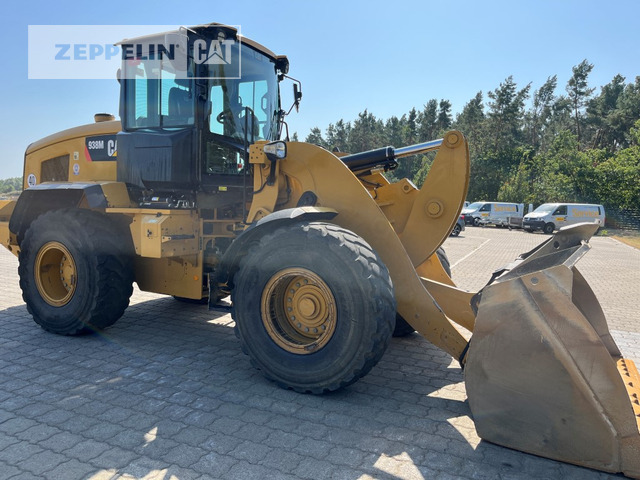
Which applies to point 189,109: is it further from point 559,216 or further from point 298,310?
point 559,216

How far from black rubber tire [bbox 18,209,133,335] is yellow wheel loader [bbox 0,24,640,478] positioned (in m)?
0.02

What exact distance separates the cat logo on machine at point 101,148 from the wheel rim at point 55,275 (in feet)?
3.70

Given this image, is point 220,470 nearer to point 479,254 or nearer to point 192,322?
point 192,322

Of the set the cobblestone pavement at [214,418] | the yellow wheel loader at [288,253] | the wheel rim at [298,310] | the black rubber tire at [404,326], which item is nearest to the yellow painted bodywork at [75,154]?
the yellow wheel loader at [288,253]

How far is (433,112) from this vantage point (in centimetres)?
6338

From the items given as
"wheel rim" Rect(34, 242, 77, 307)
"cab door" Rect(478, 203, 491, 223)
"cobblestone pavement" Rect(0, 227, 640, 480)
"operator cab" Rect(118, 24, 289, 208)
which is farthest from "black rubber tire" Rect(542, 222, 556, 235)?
"wheel rim" Rect(34, 242, 77, 307)

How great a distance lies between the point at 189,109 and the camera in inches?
177

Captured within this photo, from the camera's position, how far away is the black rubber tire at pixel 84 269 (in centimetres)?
468

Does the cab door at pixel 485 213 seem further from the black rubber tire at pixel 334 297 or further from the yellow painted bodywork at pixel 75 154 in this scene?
the black rubber tire at pixel 334 297

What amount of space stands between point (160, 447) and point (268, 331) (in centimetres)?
115

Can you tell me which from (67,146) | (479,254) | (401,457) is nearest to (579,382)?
(401,457)

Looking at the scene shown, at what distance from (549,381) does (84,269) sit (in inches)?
168

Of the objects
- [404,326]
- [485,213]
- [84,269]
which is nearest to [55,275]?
[84,269]

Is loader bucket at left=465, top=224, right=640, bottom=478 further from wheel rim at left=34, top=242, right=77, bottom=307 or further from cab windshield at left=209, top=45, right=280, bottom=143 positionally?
wheel rim at left=34, top=242, right=77, bottom=307
